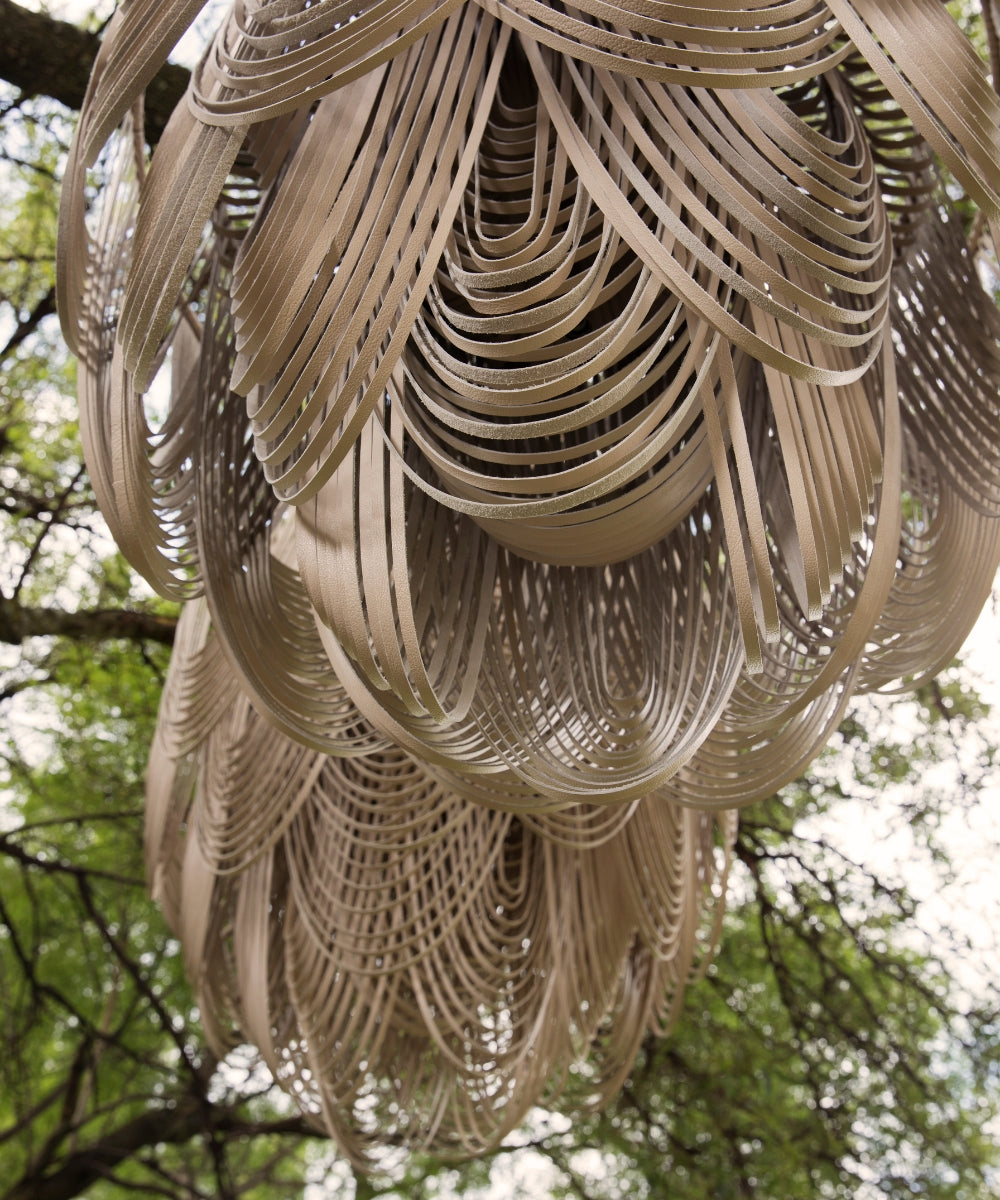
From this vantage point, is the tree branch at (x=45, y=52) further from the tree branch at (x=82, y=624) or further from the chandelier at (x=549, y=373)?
the tree branch at (x=82, y=624)

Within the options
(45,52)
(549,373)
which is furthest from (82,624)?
(549,373)

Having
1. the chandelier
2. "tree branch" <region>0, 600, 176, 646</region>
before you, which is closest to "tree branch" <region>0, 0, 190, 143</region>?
the chandelier

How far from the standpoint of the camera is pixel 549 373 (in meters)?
0.69

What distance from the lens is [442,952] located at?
158cm

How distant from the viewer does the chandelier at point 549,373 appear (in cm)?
65

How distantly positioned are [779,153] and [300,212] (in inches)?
10.6

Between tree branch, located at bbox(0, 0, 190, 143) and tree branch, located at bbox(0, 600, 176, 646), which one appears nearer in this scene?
tree branch, located at bbox(0, 0, 190, 143)

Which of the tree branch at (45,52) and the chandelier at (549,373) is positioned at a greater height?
the tree branch at (45,52)

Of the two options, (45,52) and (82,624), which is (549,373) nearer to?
(45,52)

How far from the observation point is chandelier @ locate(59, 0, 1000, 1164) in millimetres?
647

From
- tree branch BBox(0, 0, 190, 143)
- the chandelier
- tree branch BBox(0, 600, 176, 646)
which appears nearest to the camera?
the chandelier

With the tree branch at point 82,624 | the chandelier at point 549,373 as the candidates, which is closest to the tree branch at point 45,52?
the chandelier at point 549,373

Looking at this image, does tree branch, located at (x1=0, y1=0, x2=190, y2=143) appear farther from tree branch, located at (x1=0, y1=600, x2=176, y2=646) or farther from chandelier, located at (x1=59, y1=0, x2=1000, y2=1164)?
tree branch, located at (x1=0, y1=600, x2=176, y2=646)

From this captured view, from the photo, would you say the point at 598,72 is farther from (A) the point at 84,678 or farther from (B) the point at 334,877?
(A) the point at 84,678
